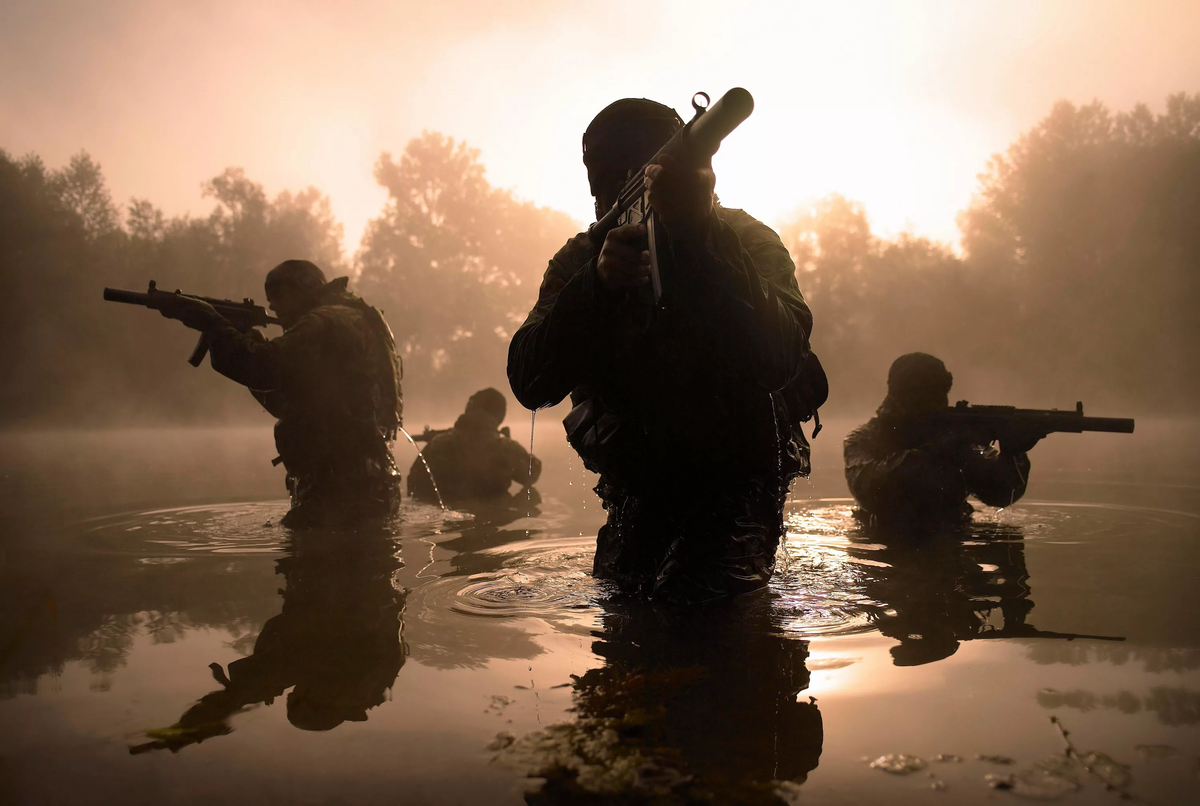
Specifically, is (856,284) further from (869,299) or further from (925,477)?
(925,477)

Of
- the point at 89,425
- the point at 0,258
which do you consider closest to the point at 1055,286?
the point at 89,425

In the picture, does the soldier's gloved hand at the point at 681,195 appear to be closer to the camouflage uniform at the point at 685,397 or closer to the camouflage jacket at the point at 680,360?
the camouflage jacket at the point at 680,360

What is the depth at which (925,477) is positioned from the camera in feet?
17.7

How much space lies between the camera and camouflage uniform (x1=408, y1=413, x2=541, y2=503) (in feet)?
26.9

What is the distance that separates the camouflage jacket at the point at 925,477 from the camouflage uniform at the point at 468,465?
3597 millimetres

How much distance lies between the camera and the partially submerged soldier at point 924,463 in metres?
5.44

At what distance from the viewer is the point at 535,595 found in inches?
137

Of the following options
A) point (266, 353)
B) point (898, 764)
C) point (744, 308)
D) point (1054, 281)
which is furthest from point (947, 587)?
point (1054, 281)

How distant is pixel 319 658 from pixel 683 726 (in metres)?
1.34

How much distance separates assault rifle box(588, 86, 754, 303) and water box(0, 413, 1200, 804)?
1303 millimetres

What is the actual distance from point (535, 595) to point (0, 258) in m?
36.4

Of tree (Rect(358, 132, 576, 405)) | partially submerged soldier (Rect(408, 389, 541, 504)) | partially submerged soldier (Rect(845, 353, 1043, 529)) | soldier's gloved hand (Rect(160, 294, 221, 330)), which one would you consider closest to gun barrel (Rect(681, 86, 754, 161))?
partially submerged soldier (Rect(845, 353, 1043, 529))

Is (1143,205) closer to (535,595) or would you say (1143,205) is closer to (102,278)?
(535,595)

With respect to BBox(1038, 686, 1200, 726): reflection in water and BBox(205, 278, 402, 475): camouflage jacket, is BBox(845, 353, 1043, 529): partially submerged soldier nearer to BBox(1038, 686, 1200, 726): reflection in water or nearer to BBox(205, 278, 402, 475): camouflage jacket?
BBox(1038, 686, 1200, 726): reflection in water
